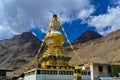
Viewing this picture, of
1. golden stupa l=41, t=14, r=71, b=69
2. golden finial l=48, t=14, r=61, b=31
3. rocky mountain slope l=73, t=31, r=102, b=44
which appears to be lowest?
golden stupa l=41, t=14, r=71, b=69

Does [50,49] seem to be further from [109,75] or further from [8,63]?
[8,63]

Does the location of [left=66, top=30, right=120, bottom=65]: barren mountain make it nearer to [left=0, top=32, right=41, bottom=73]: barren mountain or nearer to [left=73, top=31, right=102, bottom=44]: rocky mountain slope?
[left=73, top=31, right=102, bottom=44]: rocky mountain slope

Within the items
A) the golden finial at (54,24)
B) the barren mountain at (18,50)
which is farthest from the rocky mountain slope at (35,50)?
the golden finial at (54,24)

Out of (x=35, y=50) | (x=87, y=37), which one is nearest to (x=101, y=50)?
(x=35, y=50)

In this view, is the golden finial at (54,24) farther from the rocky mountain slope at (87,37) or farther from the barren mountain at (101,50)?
the rocky mountain slope at (87,37)

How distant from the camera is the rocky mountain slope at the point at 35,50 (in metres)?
124

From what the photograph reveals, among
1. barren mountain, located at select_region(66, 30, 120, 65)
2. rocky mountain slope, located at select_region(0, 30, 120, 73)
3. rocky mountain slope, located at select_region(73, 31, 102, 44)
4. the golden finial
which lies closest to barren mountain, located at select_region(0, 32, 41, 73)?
rocky mountain slope, located at select_region(0, 30, 120, 73)

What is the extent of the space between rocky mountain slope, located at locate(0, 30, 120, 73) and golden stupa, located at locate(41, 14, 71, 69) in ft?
245

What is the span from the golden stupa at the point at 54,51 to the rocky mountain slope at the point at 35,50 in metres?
74.8

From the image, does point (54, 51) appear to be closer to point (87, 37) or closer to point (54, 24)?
point (54, 24)

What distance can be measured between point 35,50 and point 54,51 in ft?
395

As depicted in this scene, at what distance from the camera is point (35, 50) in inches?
6102

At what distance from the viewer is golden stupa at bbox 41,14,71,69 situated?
34.3m

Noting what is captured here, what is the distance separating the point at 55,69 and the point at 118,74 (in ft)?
31.4
